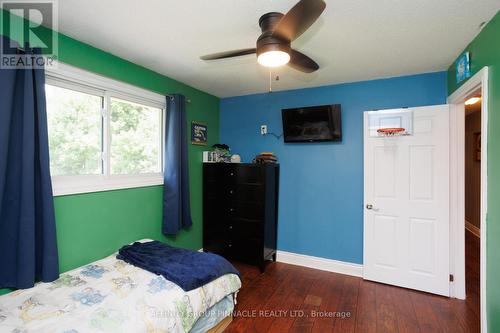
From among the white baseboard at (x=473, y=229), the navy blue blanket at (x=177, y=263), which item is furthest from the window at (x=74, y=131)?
the white baseboard at (x=473, y=229)

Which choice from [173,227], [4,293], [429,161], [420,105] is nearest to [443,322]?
[429,161]

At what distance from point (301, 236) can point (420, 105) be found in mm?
2169

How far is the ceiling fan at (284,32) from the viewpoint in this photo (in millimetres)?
1273

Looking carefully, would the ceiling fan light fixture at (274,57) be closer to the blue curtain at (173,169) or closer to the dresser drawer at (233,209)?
the blue curtain at (173,169)

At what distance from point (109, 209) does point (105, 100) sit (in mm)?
1076

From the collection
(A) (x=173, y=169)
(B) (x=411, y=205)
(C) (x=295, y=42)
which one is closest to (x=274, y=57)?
(C) (x=295, y=42)

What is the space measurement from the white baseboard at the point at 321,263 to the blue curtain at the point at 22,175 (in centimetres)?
271

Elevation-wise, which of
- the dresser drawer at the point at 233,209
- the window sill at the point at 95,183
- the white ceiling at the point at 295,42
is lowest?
the dresser drawer at the point at 233,209

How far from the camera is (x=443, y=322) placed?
2.24 metres

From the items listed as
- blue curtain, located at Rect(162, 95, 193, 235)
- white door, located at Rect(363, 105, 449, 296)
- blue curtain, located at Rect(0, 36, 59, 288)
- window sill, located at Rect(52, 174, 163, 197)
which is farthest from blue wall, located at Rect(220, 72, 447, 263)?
blue curtain, located at Rect(0, 36, 59, 288)

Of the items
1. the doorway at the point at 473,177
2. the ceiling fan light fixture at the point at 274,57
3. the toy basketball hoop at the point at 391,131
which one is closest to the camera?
the ceiling fan light fixture at the point at 274,57

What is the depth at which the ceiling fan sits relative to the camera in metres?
1.27

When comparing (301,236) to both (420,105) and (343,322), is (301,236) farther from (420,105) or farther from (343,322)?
(420,105)

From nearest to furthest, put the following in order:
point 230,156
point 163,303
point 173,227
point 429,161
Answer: point 163,303 < point 429,161 < point 173,227 < point 230,156
